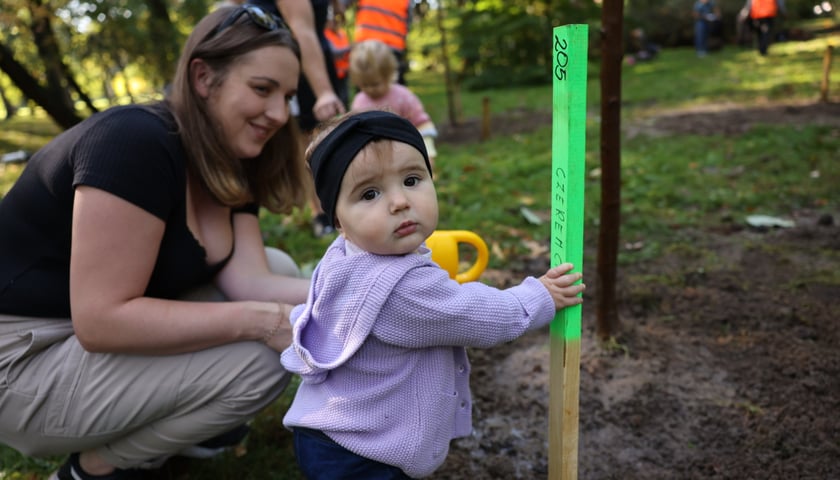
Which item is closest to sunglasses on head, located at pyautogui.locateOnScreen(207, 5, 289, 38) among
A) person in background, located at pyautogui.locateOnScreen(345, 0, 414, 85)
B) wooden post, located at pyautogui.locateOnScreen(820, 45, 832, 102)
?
person in background, located at pyautogui.locateOnScreen(345, 0, 414, 85)

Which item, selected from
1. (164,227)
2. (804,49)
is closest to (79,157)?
(164,227)

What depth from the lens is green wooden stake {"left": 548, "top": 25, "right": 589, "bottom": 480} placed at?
1.29 metres

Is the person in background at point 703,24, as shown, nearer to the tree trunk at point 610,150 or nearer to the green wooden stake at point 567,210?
the tree trunk at point 610,150

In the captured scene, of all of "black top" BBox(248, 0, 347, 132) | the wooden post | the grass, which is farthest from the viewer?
the wooden post

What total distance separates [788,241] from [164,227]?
317cm

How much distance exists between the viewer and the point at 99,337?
1608mm

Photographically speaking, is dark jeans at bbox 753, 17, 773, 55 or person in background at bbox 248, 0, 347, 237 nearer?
person in background at bbox 248, 0, 347, 237

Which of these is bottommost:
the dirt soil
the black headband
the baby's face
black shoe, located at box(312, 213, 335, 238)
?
the dirt soil

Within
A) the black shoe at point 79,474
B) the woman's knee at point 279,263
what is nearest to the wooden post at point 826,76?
the woman's knee at point 279,263

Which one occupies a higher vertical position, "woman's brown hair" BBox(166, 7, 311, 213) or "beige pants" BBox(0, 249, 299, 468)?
"woman's brown hair" BBox(166, 7, 311, 213)

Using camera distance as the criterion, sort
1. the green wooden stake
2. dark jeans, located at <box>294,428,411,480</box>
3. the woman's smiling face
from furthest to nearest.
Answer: the woman's smiling face → dark jeans, located at <box>294,428,411,480</box> → the green wooden stake

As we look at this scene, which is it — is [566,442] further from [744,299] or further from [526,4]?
[526,4]

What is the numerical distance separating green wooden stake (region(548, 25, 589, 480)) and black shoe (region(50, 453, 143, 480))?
1213mm

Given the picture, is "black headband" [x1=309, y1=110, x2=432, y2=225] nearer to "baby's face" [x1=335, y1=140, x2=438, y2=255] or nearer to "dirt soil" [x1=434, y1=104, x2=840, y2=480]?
"baby's face" [x1=335, y1=140, x2=438, y2=255]
